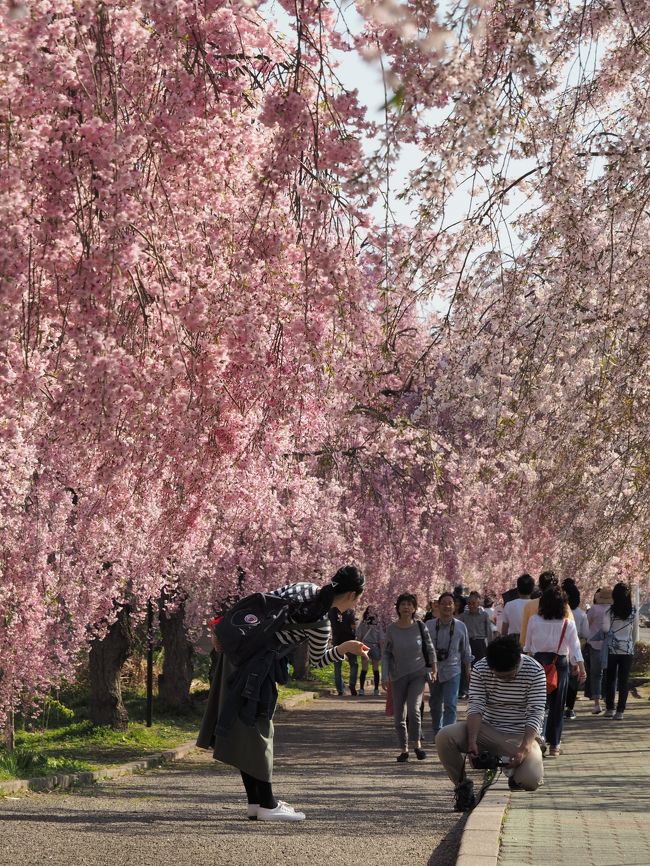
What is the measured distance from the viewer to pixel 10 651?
50.8 ft

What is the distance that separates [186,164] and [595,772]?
8208mm

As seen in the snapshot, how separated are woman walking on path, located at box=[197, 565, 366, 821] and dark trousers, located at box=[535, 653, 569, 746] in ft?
16.5

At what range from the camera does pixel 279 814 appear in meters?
9.96

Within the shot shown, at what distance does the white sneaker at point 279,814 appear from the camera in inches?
392

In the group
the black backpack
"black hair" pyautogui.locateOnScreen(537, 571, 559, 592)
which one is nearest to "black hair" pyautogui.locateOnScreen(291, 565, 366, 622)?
the black backpack

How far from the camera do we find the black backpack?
934 cm

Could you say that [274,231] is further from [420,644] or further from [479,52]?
[420,644]

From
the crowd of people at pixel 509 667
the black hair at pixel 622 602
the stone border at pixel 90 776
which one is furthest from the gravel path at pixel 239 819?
the black hair at pixel 622 602

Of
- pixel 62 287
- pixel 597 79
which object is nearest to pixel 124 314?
pixel 62 287

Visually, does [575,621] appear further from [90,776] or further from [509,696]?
[509,696]

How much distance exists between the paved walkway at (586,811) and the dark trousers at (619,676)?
114 inches

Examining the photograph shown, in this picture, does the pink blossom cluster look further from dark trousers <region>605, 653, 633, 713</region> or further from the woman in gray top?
dark trousers <region>605, 653, 633, 713</region>

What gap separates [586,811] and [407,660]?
5421 mm

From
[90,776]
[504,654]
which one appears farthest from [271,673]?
[90,776]
